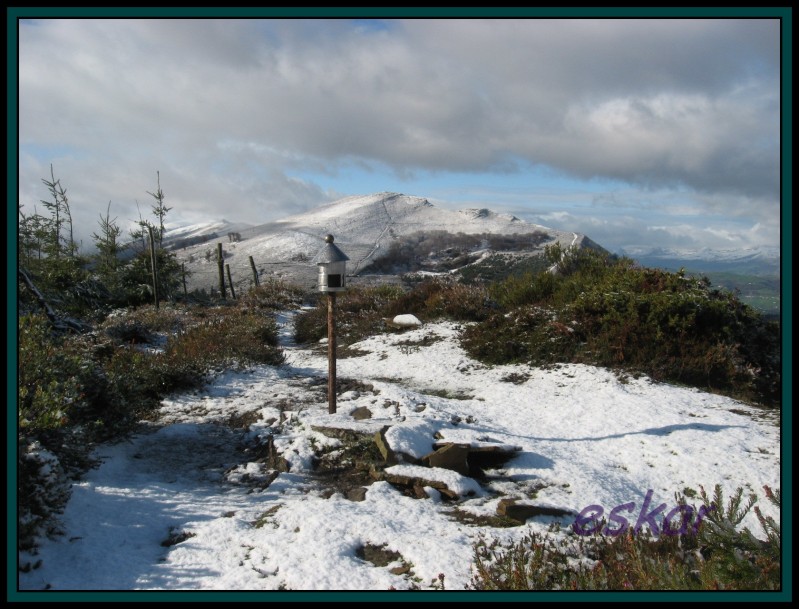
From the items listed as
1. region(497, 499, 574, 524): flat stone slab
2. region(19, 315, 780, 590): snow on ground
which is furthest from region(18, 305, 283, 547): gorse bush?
region(497, 499, 574, 524): flat stone slab

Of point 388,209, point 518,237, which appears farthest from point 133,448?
point 388,209

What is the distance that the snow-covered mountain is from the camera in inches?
963

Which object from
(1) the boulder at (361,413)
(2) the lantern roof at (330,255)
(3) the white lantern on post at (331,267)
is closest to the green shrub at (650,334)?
(1) the boulder at (361,413)

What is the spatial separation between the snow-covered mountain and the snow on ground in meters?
15.9

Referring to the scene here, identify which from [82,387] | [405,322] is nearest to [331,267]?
[82,387]

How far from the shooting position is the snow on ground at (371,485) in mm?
3406

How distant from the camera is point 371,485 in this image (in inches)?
185

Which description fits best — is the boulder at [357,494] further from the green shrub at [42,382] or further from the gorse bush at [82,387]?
the green shrub at [42,382]

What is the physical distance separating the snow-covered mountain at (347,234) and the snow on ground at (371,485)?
52.2ft

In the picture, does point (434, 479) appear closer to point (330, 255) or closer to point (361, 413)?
point (361, 413)

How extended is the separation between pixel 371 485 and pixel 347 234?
77.6 feet

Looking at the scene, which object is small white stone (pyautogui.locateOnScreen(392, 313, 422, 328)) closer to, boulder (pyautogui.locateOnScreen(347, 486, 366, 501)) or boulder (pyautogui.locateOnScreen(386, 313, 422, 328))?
boulder (pyautogui.locateOnScreen(386, 313, 422, 328))
